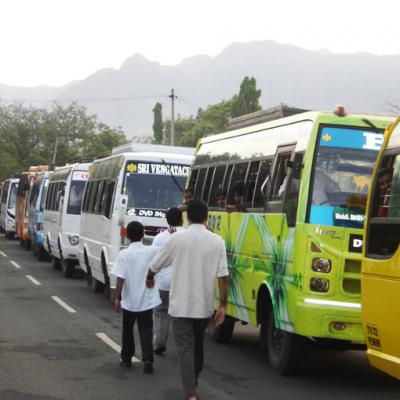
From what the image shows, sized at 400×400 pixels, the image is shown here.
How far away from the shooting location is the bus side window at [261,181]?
1124 cm

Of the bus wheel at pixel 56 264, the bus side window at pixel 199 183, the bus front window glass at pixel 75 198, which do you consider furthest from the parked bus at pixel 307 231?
the bus wheel at pixel 56 264

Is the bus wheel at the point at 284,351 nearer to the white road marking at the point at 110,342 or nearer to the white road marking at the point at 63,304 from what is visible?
the white road marking at the point at 110,342

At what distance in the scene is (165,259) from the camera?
28.2 feet

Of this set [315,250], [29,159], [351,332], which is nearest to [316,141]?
[315,250]

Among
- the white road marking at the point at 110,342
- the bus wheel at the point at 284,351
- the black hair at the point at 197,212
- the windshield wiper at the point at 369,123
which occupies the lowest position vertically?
the white road marking at the point at 110,342

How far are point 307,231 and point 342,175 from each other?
2.55 feet

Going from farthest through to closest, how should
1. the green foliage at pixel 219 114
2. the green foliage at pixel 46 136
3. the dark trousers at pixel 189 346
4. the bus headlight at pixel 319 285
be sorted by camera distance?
the green foliage at pixel 46 136, the green foliage at pixel 219 114, the bus headlight at pixel 319 285, the dark trousers at pixel 189 346

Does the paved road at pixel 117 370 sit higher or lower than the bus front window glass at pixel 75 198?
lower

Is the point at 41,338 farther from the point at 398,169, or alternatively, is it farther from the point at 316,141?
the point at 398,169

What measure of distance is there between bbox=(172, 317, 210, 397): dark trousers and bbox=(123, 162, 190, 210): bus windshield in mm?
8726

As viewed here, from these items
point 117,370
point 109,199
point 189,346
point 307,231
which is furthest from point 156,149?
point 189,346

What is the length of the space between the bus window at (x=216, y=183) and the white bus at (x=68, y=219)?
10472mm

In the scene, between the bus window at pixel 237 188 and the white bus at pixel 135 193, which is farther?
the white bus at pixel 135 193

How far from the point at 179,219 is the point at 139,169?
625cm
